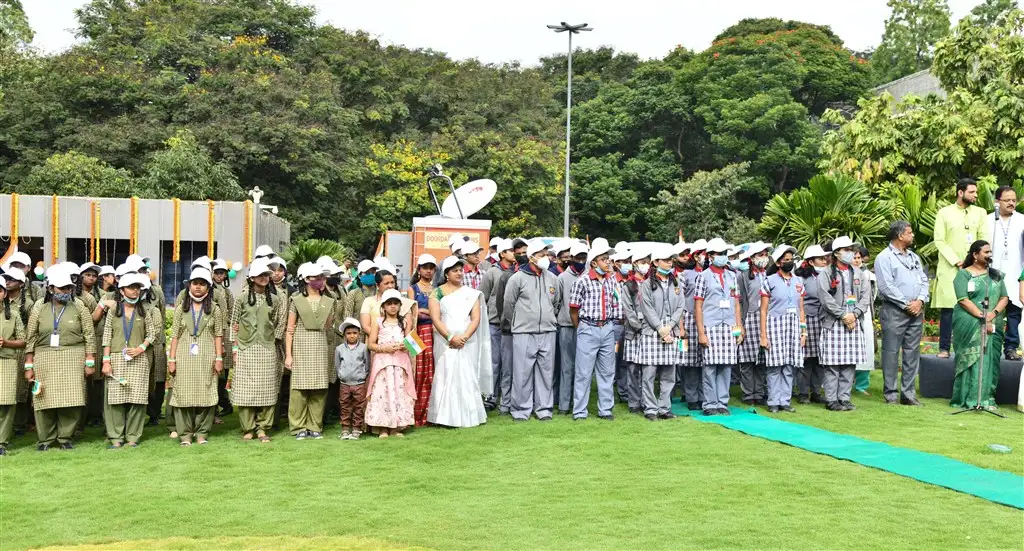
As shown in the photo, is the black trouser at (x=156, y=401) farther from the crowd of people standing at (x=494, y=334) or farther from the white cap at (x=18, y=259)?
the white cap at (x=18, y=259)

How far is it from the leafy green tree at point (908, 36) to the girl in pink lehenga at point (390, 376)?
41390 millimetres

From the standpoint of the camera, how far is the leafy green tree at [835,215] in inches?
516

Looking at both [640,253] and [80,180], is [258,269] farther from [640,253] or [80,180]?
[80,180]

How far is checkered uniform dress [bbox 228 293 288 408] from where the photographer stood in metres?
8.32

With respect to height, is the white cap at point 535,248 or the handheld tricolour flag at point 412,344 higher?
the white cap at point 535,248

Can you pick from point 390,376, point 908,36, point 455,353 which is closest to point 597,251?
point 455,353

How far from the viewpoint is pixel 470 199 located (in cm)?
1670

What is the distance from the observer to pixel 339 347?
8.54 metres

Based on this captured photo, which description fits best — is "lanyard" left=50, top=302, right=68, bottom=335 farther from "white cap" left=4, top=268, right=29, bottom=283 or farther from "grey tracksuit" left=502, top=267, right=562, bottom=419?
"grey tracksuit" left=502, top=267, right=562, bottom=419

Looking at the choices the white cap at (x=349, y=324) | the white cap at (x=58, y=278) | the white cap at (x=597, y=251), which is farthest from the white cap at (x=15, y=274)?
the white cap at (x=597, y=251)

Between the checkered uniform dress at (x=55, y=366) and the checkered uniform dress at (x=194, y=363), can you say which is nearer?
the checkered uniform dress at (x=55, y=366)

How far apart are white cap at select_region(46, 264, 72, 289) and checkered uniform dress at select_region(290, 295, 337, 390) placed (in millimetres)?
1836

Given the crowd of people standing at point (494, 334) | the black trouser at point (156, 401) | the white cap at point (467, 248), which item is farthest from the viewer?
the white cap at point (467, 248)

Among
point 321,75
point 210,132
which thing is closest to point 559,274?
point 210,132
